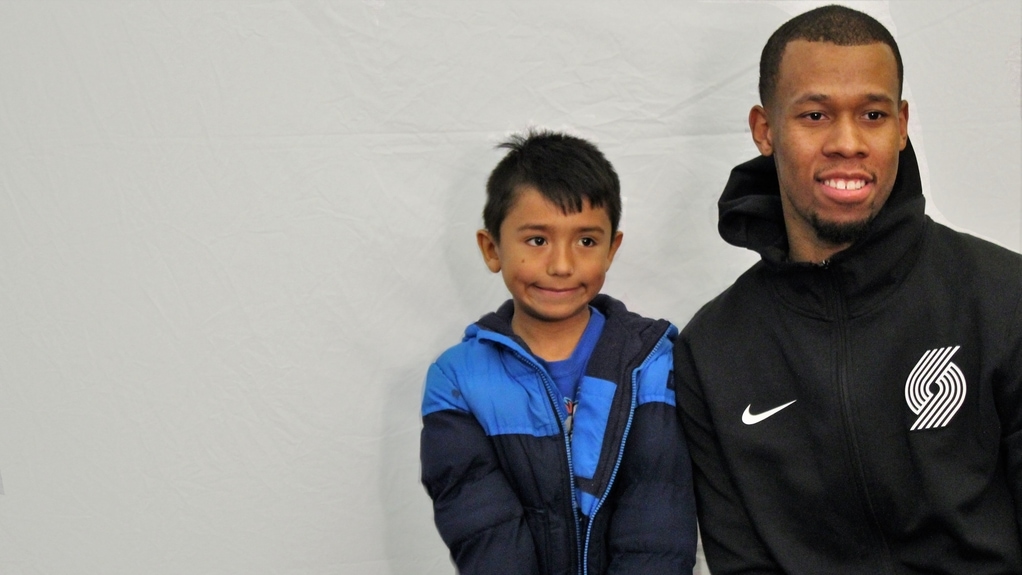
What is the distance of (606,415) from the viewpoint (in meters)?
1.44

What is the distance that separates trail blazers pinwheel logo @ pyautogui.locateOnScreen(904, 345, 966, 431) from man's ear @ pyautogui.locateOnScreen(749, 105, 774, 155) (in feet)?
1.21

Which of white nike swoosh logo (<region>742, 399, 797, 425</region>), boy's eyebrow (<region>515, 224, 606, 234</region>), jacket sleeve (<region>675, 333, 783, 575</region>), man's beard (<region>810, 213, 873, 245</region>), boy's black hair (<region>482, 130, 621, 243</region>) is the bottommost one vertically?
jacket sleeve (<region>675, 333, 783, 575</region>)

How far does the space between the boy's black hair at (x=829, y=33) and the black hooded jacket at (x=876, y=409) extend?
18 cm

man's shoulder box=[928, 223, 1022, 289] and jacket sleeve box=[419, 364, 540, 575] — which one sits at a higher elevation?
man's shoulder box=[928, 223, 1022, 289]

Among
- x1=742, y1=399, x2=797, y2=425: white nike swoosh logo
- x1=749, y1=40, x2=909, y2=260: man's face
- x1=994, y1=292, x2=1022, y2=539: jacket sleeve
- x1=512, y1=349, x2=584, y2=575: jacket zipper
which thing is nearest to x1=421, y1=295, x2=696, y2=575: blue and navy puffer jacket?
x1=512, y1=349, x2=584, y2=575: jacket zipper

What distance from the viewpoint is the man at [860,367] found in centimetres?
135

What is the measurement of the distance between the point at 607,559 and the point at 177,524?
733 millimetres

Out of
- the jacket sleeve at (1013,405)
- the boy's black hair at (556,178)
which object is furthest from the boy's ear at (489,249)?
the jacket sleeve at (1013,405)

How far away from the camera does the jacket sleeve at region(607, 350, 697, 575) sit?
1.40 metres

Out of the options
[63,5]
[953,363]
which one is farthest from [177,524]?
[953,363]

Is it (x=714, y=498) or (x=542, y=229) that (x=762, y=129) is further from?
(x=714, y=498)

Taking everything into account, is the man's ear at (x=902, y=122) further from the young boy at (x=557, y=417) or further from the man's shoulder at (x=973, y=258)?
the young boy at (x=557, y=417)

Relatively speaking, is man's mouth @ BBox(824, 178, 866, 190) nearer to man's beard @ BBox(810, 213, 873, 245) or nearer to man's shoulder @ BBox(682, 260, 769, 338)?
man's beard @ BBox(810, 213, 873, 245)

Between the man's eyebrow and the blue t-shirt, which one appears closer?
the man's eyebrow
